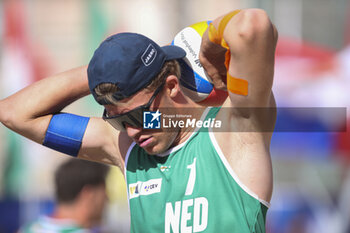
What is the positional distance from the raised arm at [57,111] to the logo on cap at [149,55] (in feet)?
1.97

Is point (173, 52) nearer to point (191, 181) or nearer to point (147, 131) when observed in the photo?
point (147, 131)

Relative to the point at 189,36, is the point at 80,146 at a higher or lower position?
lower

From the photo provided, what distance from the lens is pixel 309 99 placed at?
287 inches

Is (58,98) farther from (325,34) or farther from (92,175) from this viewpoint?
(325,34)

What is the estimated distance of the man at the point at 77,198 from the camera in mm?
3844

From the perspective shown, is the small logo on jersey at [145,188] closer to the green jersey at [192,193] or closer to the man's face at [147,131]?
the green jersey at [192,193]

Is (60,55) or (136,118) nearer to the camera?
(136,118)

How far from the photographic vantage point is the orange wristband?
2.16 meters

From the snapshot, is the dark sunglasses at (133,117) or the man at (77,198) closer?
the dark sunglasses at (133,117)

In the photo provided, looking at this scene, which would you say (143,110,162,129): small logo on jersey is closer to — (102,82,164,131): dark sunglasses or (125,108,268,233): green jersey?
(102,82,164,131): dark sunglasses

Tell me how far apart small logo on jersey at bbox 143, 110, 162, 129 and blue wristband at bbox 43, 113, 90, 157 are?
536 millimetres

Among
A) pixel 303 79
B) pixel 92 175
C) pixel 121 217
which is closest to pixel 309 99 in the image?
pixel 303 79

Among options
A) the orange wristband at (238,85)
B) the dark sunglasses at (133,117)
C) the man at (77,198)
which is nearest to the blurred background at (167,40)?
the man at (77,198)

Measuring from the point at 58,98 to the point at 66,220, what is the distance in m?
1.36
